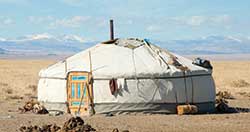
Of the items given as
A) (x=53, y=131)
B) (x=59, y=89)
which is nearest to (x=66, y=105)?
(x=59, y=89)

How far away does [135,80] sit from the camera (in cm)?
1953

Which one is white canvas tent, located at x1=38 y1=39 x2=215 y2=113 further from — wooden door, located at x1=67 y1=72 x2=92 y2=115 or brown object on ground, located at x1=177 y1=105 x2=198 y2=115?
brown object on ground, located at x1=177 y1=105 x2=198 y2=115

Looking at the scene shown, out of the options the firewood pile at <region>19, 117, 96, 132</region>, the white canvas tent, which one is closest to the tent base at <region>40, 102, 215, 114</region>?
the white canvas tent

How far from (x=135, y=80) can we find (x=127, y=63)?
0.76 meters

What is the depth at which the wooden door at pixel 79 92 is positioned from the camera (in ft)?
64.9

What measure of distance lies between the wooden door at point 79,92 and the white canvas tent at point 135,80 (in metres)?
0.15

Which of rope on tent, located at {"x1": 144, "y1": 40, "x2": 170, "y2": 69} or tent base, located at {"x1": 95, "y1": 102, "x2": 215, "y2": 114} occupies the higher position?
rope on tent, located at {"x1": 144, "y1": 40, "x2": 170, "y2": 69}

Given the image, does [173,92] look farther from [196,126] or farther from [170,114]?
[196,126]

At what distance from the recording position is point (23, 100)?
26531mm

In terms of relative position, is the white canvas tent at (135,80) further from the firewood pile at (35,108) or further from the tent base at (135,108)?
the firewood pile at (35,108)

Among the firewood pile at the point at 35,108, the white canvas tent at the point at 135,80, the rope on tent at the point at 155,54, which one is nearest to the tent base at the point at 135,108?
the white canvas tent at the point at 135,80

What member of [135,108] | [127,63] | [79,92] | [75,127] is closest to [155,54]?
[127,63]

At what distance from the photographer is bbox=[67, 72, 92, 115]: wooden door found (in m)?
19.8

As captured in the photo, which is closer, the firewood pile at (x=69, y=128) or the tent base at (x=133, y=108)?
the firewood pile at (x=69, y=128)
